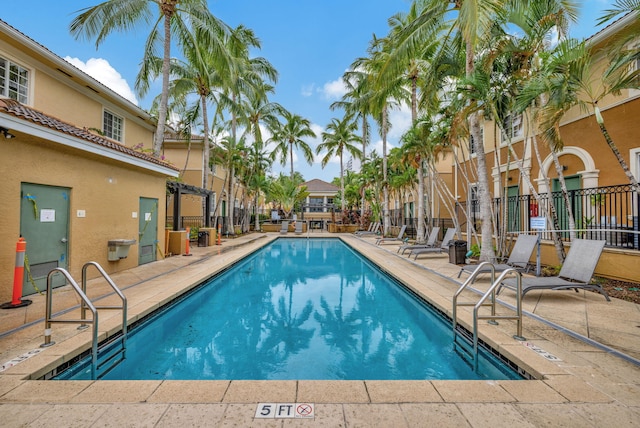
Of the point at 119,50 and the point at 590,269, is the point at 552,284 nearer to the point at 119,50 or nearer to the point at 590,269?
the point at 590,269

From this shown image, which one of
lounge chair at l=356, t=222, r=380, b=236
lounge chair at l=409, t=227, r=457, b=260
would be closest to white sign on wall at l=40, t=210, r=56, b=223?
lounge chair at l=409, t=227, r=457, b=260

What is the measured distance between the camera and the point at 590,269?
5.54 metres

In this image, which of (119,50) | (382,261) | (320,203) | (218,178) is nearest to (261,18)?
(119,50)

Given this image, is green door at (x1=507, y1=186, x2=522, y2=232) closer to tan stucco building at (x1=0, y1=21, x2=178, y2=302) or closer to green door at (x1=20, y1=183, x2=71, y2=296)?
tan stucco building at (x1=0, y1=21, x2=178, y2=302)

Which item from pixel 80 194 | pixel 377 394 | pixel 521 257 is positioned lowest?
pixel 377 394

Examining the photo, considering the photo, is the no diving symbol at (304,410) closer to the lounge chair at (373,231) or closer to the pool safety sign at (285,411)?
the pool safety sign at (285,411)

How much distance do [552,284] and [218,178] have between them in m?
24.5

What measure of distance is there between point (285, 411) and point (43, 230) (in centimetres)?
671

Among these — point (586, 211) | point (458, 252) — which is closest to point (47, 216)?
point (458, 252)

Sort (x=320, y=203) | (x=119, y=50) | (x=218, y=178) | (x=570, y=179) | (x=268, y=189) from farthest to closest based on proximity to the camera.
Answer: (x=320, y=203)
(x=268, y=189)
(x=218, y=178)
(x=119, y=50)
(x=570, y=179)

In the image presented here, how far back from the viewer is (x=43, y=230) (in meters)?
6.36

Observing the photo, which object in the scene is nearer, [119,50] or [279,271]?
[279,271]

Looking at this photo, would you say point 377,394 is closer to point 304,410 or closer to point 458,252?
point 304,410

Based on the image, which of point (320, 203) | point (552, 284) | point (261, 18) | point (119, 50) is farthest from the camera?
point (320, 203)
